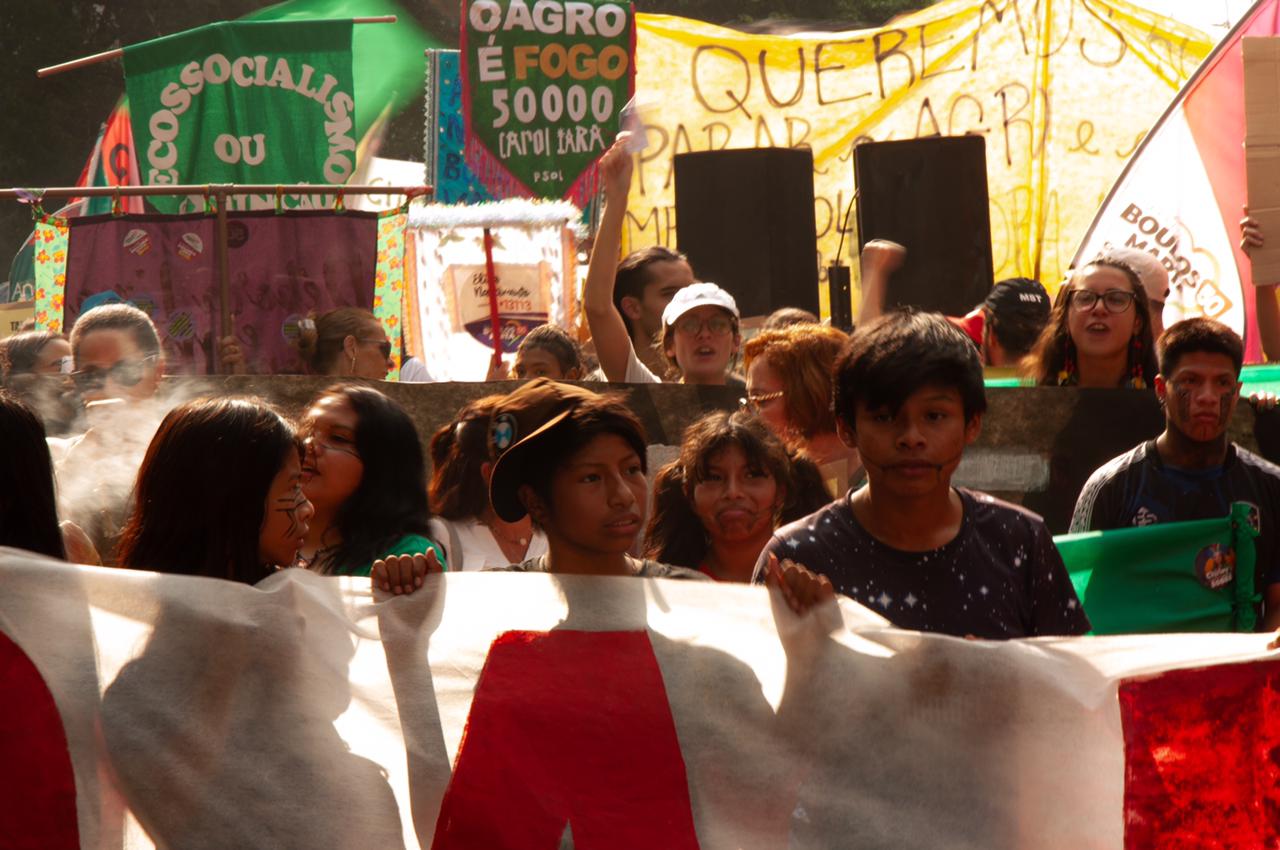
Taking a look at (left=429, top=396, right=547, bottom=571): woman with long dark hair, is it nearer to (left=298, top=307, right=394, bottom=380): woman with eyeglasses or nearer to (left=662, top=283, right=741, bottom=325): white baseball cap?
(left=662, top=283, right=741, bottom=325): white baseball cap

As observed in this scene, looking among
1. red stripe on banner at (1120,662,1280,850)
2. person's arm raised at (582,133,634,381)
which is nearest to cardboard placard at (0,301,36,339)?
person's arm raised at (582,133,634,381)

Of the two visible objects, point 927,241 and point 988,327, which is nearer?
point 988,327

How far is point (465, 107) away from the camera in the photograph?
8.33m

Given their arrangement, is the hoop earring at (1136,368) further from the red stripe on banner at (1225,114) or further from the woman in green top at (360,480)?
the red stripe on banner at (1225,114)

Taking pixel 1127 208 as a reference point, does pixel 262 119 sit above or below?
above

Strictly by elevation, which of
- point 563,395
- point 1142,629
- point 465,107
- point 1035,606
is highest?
point 465,107

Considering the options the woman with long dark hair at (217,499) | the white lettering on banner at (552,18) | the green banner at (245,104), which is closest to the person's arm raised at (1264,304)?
the woman with long dark hair at (217,499)

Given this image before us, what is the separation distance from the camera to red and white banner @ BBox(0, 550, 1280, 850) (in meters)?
2.56

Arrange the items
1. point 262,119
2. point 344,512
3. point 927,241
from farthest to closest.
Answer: point 262,119, point 927,241, point 344,512

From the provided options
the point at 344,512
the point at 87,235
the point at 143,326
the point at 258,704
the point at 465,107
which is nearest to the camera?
the point at 258,704

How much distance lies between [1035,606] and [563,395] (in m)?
0.84

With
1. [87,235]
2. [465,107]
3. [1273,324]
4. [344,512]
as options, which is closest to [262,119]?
[465,107]

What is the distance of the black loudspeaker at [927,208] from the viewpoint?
293 inches

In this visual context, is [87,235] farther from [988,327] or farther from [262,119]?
[988,327]
